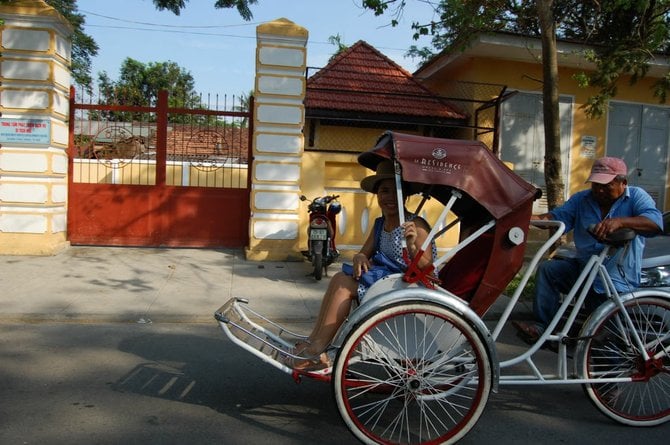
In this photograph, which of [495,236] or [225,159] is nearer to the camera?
[495,236]

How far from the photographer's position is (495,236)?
357 centimetres

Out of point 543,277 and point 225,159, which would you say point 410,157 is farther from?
point 225,159

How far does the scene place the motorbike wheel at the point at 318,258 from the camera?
8148 millimetres

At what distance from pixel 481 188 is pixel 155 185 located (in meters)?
7.33

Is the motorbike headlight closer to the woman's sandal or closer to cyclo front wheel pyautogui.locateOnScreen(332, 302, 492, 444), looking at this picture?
cyclo front wheel pyautogui.locateOnScreen(332, 302, 492, 444)

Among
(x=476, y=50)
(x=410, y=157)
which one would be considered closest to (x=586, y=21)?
(x=476, y=50)

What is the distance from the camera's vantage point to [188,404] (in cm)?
394

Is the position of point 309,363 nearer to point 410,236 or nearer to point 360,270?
point 360,270

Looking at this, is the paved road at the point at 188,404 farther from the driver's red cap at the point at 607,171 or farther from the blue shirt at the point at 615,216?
the driver's red cap at the point at 607,171

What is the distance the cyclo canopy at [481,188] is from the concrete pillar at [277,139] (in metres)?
5.86

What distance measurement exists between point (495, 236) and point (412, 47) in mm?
17809

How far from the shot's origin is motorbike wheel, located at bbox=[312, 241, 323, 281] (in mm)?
8148

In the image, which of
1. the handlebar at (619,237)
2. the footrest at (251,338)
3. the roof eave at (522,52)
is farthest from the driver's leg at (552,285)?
the roof eave at (522,52)

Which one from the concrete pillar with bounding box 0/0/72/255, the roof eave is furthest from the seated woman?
the roof eave
